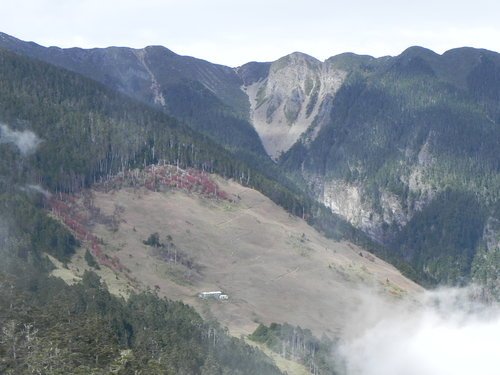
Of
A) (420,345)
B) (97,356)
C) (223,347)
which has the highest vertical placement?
(97,356)

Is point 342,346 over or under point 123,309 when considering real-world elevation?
under

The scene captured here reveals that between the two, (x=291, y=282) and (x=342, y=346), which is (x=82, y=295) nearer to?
(x=342, y=346)

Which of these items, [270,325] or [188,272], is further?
[188,272]

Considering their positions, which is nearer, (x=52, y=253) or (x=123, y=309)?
(x=123, y=309)

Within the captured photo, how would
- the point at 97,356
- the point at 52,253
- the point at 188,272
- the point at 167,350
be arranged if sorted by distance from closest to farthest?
1. the point at 97,356
2. the point at 167,350
3. the point at 52,253
4. the point at 188,272

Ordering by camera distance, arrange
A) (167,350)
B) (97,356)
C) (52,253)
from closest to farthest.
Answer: (97,356), (167,350), (52,253)

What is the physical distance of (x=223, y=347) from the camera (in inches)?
4995

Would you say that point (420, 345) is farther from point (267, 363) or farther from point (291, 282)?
point (267, 363)

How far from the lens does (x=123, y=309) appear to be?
126 m

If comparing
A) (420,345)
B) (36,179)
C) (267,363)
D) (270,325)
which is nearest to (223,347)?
(267,363)

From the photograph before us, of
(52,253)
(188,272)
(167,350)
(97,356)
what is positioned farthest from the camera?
(188,272)

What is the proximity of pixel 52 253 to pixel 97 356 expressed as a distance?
84.6m

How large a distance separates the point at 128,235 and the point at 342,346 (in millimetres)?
61876

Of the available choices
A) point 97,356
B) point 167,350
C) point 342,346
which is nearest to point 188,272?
point 342,346
